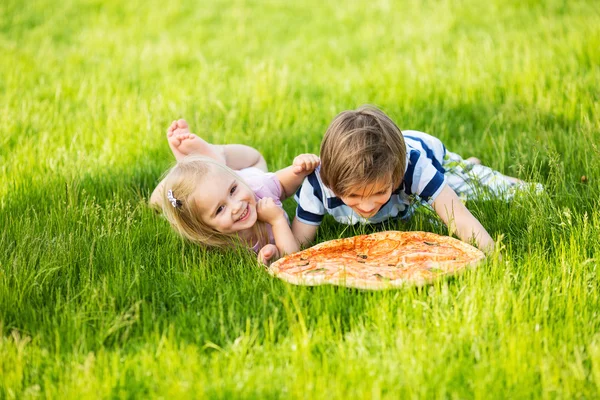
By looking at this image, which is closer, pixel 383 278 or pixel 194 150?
pixel 383 278

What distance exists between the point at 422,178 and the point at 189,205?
1252 millimetres

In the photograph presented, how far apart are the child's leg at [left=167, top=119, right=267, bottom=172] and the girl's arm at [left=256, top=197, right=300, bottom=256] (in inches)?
28.7

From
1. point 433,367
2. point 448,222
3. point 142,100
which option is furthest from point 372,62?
point 433,367

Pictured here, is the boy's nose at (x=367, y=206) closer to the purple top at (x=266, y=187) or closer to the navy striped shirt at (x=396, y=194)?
the navy striped shirt at (x=396, y=194)

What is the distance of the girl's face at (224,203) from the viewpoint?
3635mm

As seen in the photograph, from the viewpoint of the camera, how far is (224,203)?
3.70 m

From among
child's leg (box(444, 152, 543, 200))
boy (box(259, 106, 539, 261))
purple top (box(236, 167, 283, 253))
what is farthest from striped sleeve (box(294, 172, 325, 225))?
child's leg (box(444, 152, 543, 200))

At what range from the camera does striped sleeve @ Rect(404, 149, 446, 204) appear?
3.53 m

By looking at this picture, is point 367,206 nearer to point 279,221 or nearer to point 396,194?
point 396,194

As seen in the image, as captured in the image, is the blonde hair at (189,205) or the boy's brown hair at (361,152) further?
the blonde hair at (189,205)

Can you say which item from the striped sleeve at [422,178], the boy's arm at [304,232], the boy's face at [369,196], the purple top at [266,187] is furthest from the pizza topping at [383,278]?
the purple top at [266,187]

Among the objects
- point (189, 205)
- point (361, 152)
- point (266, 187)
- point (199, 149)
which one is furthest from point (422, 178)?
point (199, 149)

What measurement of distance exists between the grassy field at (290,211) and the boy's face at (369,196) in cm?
50

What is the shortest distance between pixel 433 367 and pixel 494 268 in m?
0.70
